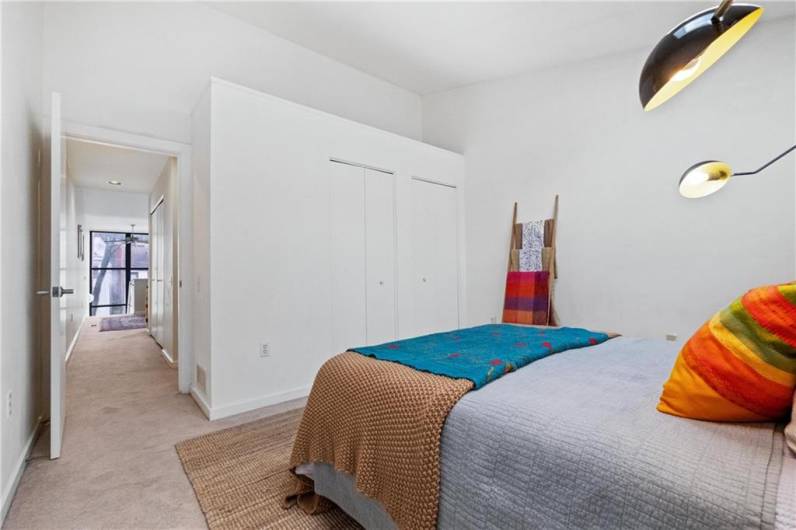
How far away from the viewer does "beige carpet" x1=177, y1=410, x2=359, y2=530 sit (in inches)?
58.9

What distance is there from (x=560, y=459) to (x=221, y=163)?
2670 millimetres

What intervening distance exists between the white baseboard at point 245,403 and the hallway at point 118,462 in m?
0.06

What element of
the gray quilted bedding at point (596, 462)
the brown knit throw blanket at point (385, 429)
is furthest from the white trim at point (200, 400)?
the gray quilted bedding at point (596, 462)

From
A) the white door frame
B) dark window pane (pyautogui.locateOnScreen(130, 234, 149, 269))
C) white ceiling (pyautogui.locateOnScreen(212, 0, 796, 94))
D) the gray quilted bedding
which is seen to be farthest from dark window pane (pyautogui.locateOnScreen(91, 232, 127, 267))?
the gray quilted bedding

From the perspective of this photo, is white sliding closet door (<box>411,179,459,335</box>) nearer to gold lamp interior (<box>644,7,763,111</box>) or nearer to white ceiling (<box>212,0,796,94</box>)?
white ceiling (<box>212,0,796,94</box>)

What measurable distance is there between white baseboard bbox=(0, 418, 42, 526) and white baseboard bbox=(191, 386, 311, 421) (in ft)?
2.87

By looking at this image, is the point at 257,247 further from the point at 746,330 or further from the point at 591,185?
the point at 591,185

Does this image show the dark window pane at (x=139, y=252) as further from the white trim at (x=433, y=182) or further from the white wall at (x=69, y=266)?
the white trim at (x=433, y=182)

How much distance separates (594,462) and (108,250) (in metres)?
11.7

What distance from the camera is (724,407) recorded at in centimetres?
88

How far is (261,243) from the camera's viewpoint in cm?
281

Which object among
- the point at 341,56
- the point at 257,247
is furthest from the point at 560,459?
the point at 341,56

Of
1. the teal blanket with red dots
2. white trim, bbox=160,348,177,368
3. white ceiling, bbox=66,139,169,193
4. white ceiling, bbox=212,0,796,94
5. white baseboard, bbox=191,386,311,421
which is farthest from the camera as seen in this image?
white ceiling, bbox=66,139,169,193

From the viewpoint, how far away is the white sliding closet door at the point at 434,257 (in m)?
3.91
